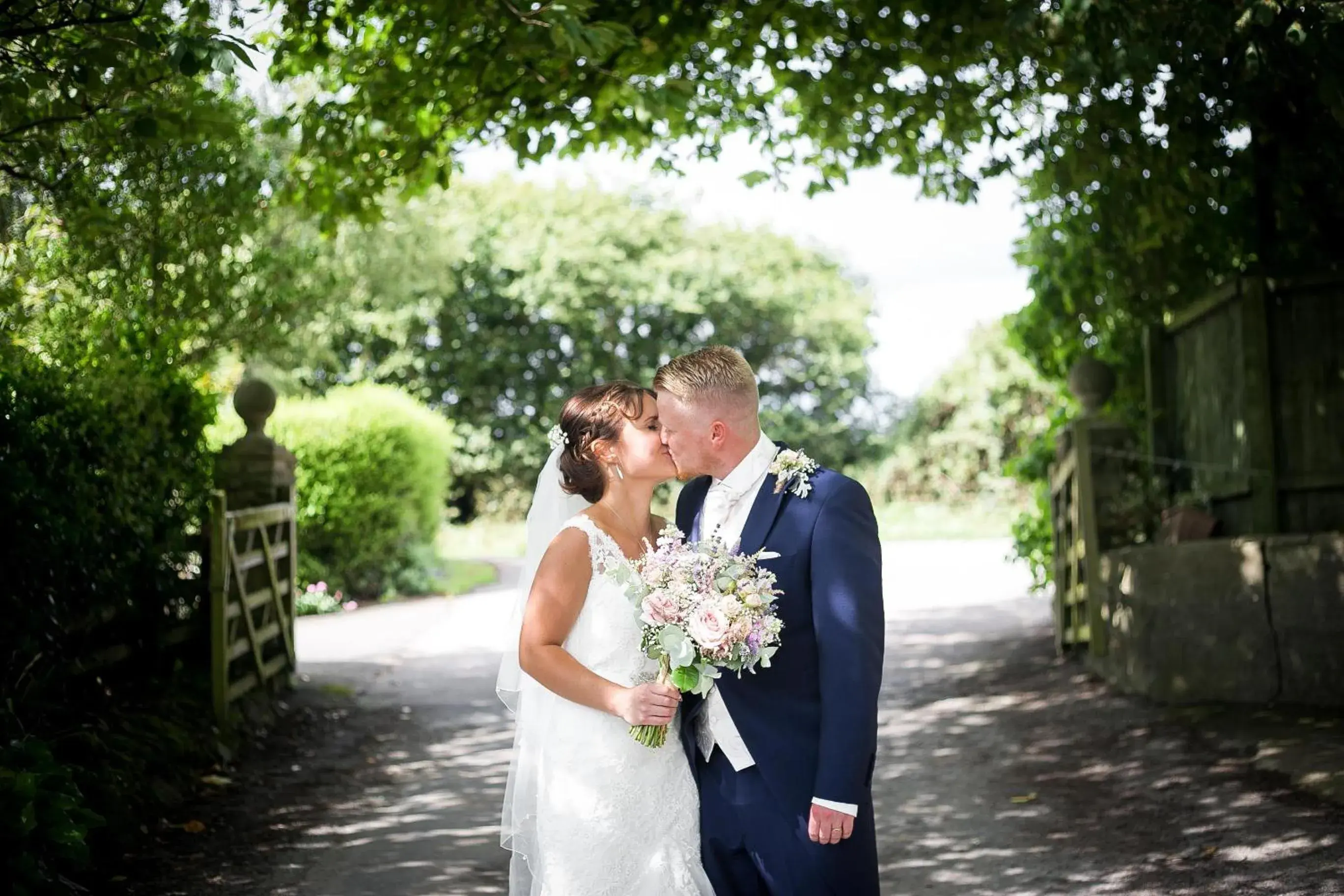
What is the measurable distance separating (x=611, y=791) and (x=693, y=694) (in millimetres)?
422

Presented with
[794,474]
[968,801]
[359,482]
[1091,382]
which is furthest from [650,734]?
[359,482]

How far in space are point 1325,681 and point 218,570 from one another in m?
7.08

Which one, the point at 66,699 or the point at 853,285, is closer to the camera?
the point at 66,699

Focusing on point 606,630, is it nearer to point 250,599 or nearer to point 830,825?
point 830,825

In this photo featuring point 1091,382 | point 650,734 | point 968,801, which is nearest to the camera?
point 650,734

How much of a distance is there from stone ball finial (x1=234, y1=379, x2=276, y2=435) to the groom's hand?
895 centimetres

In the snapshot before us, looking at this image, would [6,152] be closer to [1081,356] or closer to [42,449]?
[42,449]

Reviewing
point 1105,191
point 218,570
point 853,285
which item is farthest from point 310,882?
point 853,285

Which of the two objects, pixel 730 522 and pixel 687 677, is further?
pixel 730 522

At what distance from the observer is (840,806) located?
3.42 meters

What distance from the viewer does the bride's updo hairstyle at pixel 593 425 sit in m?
4.10

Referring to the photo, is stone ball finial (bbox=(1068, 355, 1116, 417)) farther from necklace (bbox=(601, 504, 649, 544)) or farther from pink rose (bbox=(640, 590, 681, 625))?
pink rose (bbox=(640, 590, 681, 625))

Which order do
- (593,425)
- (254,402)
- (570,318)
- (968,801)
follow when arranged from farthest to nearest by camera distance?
(570,318)
(254,402)
(968,801)
(593,425)

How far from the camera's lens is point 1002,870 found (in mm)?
6297
